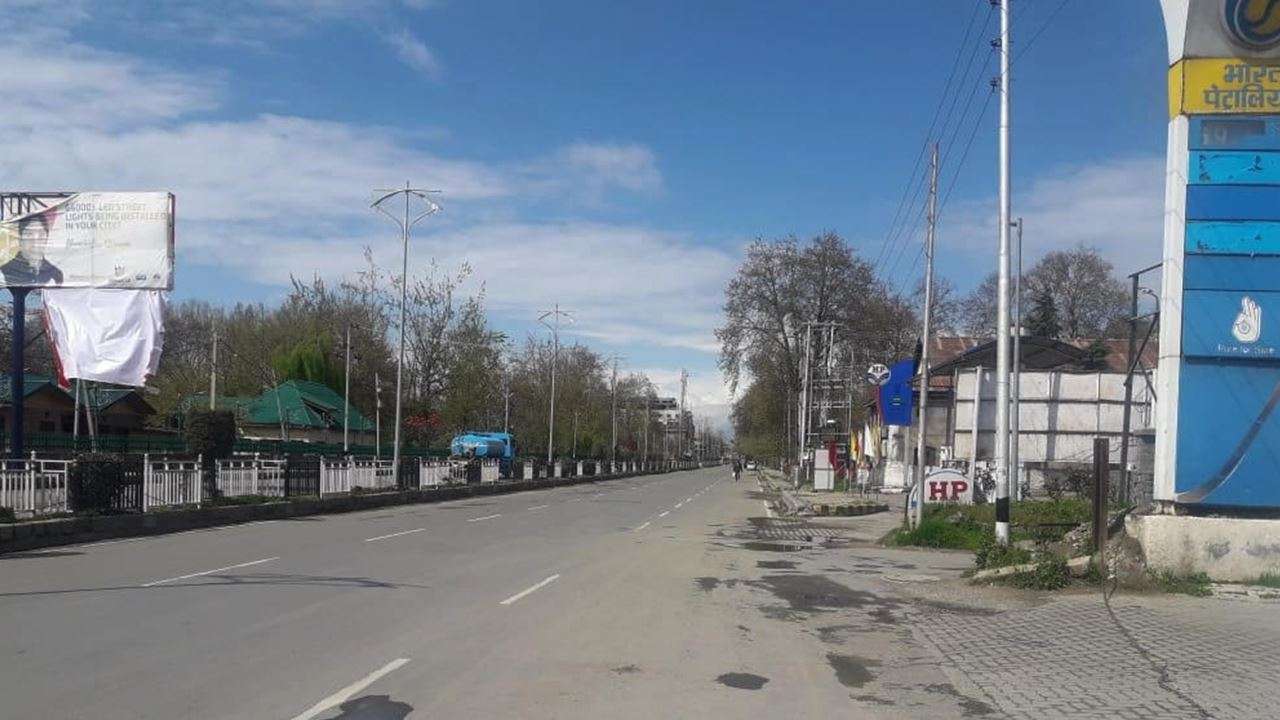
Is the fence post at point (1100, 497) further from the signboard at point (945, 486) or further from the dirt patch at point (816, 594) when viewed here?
the signboard at point (945, 486)

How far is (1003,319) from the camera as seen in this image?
677 inches

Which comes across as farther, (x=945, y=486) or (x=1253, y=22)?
(x=945, y=486)

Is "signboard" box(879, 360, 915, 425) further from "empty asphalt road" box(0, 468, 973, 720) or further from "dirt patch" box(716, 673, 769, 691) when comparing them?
"dirt patch" box(716, 673, 769, 691)

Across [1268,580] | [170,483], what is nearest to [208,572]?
[170,483]

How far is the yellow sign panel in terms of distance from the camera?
13500 mm

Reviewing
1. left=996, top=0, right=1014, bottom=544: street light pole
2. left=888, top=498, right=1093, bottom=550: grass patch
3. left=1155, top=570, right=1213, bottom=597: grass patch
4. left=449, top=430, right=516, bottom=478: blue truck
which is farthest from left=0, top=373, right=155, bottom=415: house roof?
left=1155, top=570, right=1213, bottom=597: grass patch

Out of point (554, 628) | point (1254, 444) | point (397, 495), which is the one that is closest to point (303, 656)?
point (554, 628)

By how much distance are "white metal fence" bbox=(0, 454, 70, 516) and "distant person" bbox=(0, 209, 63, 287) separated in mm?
5135

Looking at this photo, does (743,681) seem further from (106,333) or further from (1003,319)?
(106,333)

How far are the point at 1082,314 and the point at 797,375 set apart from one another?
19468 mm

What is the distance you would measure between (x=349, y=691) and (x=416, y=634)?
2.44 meters

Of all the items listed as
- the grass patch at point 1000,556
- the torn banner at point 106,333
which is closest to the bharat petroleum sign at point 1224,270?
the grass patch at point 1000,556

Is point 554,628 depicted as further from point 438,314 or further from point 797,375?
point 797,375

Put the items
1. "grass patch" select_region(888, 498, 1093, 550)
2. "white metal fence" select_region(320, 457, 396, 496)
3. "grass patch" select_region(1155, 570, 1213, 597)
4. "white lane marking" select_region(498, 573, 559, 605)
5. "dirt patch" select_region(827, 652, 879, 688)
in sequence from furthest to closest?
"white metal fence" select_region(320, 457, 396, 496), "grass patch" select_region(888, 498, 1093, 550), "grass patch" select_region(1155, 570, 1213, 597), "white lane marking" select_region(498, 573, 559, 605), "dirt patch" select_region(827, 652, 879, 688)
